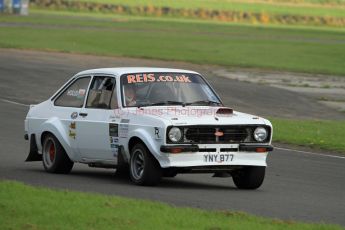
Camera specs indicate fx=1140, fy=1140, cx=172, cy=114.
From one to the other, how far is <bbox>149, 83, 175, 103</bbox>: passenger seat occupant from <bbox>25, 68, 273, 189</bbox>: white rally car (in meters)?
0.01

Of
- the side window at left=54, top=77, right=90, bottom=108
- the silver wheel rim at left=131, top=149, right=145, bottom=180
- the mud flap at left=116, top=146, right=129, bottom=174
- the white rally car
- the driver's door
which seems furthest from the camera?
the side window at left=54, top=77, right=90, bottom=108

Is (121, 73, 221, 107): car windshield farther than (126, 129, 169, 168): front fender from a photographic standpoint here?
Yes

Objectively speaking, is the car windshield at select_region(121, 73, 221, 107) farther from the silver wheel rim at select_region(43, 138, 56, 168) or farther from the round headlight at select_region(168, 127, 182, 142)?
the silver wheel rim at select_region(43, 138, 56, 168)

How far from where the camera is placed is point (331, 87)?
36.3 meters

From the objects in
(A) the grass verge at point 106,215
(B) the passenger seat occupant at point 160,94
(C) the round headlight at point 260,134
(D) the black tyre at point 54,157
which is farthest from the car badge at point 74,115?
(A) the grass verge at point 106,215

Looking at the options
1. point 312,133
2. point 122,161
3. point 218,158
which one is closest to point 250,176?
point 218,158

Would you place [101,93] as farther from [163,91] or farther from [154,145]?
[154,145]

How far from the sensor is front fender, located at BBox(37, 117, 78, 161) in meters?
14.7

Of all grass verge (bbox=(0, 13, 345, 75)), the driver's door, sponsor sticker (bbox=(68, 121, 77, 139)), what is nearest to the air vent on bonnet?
the driver's door

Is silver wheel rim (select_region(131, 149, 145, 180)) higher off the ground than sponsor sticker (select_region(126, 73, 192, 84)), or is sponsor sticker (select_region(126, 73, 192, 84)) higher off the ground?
sponsor sticker (select_region(126, 73, 192, 84))

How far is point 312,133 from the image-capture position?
22.0m

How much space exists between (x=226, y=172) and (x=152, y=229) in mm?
4174

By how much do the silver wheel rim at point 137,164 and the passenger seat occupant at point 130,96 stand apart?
2.81ft

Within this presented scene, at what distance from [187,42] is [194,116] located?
42.1 m
